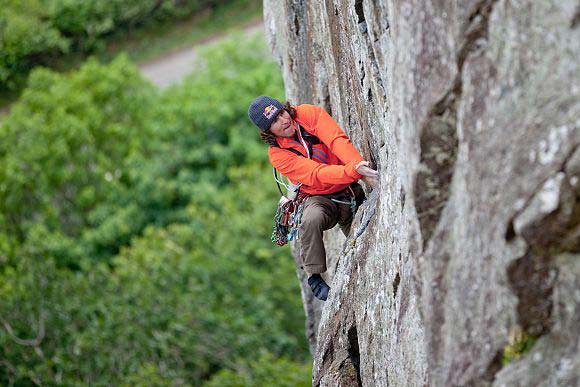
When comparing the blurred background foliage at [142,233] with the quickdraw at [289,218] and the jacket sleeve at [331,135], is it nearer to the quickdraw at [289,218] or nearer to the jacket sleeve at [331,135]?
the quickdraw at [289,218]

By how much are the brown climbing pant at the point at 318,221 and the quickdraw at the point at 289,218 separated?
0.20 m

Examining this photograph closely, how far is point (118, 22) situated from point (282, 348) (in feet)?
80.3

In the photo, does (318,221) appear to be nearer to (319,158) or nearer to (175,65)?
(319,158)

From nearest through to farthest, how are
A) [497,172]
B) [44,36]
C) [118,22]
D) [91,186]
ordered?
[497,172]
[91,186]
[44,36]
[118,22]

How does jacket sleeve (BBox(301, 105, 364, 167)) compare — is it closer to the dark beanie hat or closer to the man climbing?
the man climbing

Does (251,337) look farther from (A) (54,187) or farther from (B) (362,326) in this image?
(B) (362,326)

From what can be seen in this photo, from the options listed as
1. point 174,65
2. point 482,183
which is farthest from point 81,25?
point 482,183

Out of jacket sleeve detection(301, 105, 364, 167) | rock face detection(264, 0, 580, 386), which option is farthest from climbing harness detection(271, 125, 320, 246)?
rock face detection(264, 0, 580, 386)

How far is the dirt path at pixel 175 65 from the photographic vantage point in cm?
4281

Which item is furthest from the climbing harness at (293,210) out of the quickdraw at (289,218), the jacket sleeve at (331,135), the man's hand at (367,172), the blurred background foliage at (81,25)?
the blurred background foliage at (81,25)

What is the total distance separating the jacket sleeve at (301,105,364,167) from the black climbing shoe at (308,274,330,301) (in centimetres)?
171

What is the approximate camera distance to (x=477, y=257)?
6547 mm

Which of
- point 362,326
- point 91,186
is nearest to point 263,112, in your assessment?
point 362,326

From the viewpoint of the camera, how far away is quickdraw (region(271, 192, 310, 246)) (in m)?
10.6
